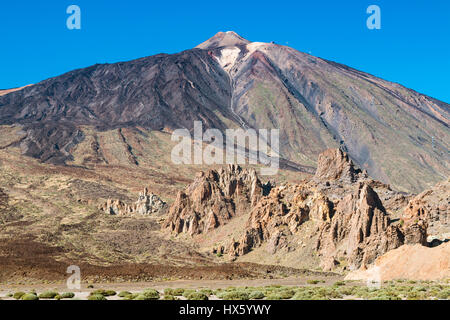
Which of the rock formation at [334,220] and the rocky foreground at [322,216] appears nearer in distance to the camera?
the rock formation at [334,220]

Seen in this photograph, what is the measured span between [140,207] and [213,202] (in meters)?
38.4

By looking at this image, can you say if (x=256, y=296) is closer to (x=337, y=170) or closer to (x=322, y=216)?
(x=322, y=216)

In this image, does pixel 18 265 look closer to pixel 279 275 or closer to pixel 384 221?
pixel 279 275

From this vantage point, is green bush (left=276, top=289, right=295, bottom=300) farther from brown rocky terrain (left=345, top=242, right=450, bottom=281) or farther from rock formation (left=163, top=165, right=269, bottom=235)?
rock formation (left=163, top=165, right=269, bottom=235)

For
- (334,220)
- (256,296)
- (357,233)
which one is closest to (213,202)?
(334,220)

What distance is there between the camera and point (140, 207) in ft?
408

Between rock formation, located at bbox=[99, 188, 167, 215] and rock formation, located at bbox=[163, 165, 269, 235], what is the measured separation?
2559cm

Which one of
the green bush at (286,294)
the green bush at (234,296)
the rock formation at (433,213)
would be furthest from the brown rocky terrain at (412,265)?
the green bush at (234,296)

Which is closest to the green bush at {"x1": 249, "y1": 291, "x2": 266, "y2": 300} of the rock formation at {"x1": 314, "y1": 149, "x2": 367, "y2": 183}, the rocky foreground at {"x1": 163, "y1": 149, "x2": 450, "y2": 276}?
the rocky foreground at {"x1": 163, "y1": 149, "x2": 450, "y2": 276}

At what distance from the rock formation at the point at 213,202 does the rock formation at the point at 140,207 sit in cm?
2559

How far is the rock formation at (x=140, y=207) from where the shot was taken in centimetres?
12306

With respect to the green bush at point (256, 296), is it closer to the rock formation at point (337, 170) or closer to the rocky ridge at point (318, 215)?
the rocky ridge at point (318, 215)
